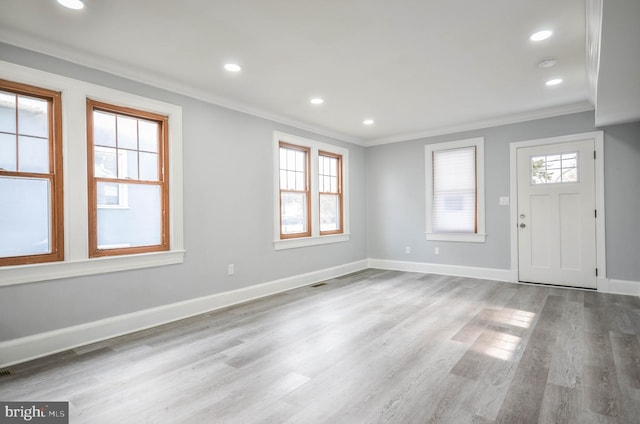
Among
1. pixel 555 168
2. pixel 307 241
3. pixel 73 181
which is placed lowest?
pixel 307 241

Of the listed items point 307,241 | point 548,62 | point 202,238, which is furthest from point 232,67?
point 548,62

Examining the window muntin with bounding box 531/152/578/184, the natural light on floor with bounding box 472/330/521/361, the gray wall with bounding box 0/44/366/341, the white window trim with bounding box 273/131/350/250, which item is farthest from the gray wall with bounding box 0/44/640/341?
the natural light on floor with bounding box 472/330/521/361

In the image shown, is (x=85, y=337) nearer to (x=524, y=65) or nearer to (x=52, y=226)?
(x=52, y=226)

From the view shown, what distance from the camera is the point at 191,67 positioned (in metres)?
3.43

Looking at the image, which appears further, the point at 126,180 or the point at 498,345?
the point at 126,180

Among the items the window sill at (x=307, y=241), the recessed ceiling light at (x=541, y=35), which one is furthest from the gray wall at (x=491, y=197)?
the recessed ceiling light at (x=541, y=35)

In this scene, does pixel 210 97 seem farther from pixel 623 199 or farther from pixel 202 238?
pixel 623 199

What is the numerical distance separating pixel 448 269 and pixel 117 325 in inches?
201

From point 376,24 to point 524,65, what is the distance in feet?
6.00

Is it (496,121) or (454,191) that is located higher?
(496,121)

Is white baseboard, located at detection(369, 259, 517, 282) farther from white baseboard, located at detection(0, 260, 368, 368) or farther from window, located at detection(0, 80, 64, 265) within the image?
window, located at detection(0, 80, 64, 265)

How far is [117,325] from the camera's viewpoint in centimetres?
329

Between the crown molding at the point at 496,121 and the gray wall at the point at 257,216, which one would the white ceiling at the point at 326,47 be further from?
the crown molding at the point at 496,121

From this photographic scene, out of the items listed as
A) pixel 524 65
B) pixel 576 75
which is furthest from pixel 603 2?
pixel 576 75
